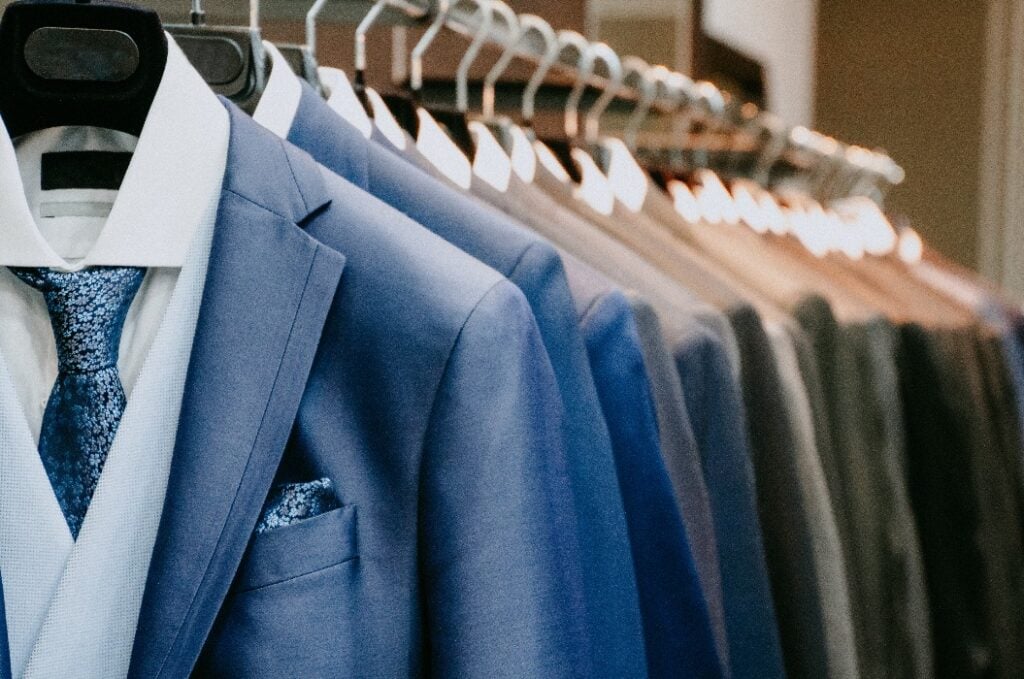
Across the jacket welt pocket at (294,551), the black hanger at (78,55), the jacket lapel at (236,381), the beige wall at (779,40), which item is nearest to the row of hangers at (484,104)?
the black hanger at (78,55)

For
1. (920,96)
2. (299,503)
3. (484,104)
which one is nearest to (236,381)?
(299,503)

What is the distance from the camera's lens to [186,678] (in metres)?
0.63

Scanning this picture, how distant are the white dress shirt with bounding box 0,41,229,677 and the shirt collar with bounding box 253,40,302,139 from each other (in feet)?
0.21

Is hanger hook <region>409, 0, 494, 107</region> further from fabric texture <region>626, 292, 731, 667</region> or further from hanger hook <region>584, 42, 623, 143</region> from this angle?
fabric texture <region>626, 292, 731, 667</region>

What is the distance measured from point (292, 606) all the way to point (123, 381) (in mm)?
223

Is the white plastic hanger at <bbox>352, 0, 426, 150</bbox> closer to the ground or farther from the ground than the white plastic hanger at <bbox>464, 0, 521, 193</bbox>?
farther from the ground

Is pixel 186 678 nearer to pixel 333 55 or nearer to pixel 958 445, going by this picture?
pixel 958 445

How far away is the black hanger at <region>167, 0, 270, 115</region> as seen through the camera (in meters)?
0.84

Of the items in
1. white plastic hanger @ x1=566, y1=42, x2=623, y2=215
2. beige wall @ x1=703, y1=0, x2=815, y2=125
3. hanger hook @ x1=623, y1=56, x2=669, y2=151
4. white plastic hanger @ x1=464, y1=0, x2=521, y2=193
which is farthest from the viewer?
beige wall @ x1=703, y1=0, x2=815, y2=125

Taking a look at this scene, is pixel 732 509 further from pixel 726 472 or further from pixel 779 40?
pixel 779 40

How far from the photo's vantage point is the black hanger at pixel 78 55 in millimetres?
728

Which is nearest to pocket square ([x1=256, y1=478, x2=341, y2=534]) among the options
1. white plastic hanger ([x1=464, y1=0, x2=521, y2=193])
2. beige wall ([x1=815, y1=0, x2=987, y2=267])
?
white plastic hanger ([x1=464, y1=0, x2=521, y2=193])

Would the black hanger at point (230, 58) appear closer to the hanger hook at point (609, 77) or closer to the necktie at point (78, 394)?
the necktie at point (78, 394)

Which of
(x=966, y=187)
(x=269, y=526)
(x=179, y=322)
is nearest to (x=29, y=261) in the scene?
(x=179, y=322)
